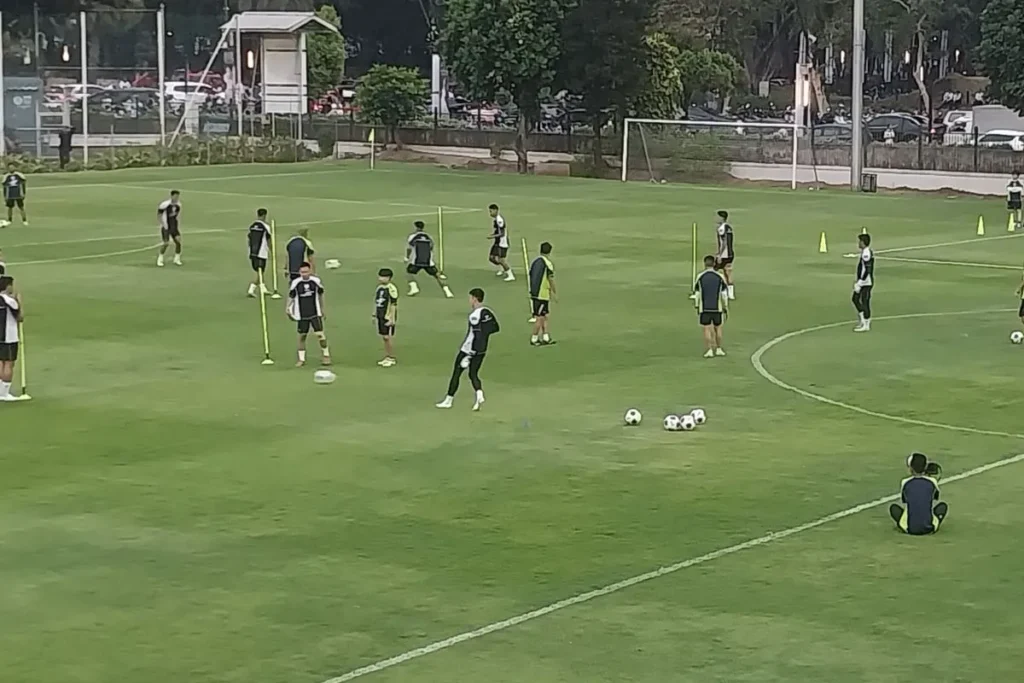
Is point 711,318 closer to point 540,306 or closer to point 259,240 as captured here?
point 540,306

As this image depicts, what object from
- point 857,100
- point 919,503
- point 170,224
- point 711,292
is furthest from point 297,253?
point 857,100

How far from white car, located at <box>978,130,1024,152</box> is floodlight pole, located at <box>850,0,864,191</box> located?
5774 millimetres

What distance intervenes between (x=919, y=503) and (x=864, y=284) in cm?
1328

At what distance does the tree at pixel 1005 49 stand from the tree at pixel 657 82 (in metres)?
14.4

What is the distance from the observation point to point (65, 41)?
7812 cm

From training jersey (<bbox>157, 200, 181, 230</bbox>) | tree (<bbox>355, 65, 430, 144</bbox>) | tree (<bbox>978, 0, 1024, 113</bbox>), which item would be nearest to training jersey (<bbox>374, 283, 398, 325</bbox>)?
training jersey (<bbox>157, 200, 181, 230</bbox>)

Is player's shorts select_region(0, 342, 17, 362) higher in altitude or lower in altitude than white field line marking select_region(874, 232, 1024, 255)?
lower

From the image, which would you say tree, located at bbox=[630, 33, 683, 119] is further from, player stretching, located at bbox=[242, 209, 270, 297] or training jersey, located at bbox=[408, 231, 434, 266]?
player stretching, located at bbox=[242, 209, 270, 297]

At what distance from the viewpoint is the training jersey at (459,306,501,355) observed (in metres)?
22.6

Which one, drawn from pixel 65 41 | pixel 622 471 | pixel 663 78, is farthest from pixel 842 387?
pixel 65 41

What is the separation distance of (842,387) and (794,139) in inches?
1689

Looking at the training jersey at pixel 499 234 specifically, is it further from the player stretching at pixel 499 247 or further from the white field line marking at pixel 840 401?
the white field line marking at pixel 840 401

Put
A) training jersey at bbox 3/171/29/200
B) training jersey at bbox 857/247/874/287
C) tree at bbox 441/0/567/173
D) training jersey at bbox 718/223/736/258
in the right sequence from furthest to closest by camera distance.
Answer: tree at bbox 441/0/567/173 → training jersey at bbox 3/171/29/200 → training jersey at bbox 718/223/736/258 → training jersey at bbox 857/247/874/287

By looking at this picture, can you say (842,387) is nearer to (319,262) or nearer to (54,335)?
(54,335)
